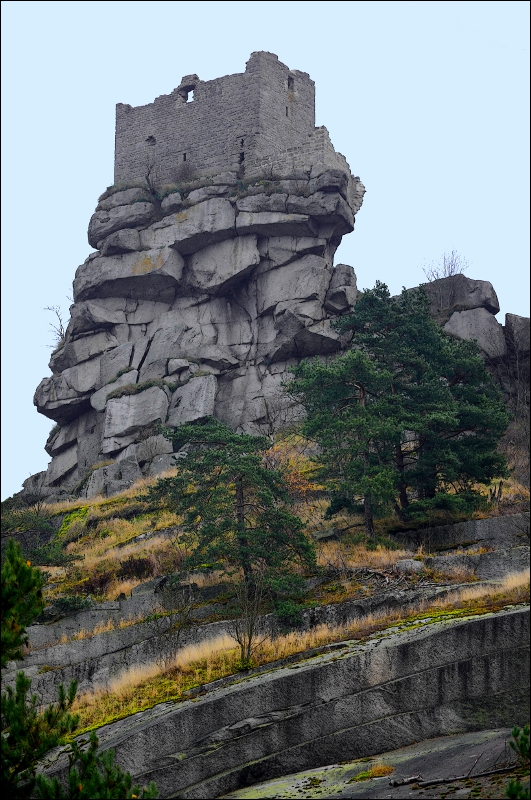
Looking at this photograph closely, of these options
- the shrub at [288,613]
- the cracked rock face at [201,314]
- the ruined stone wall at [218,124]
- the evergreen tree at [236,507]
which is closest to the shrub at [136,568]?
the evergreen tree at [236,507]

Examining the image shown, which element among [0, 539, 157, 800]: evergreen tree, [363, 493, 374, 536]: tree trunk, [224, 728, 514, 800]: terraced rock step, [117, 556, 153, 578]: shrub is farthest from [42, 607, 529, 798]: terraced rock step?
[117, 556, 153, 578]: shrub

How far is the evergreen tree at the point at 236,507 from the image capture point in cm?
2330

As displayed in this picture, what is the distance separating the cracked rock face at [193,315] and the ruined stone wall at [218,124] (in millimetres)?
2176

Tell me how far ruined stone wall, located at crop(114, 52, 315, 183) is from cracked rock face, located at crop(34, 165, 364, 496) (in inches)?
85.7

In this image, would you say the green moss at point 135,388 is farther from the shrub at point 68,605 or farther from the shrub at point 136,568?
the shrub at point 68,605

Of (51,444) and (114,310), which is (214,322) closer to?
(114,310)

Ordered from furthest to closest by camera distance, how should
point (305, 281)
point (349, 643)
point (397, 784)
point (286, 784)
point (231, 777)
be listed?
point (305, 281), point (349, 643), point (231, 777), point (286, 784), point (397, 784)

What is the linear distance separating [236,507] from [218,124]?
27.2m

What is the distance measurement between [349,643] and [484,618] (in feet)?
9.48

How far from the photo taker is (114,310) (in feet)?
148

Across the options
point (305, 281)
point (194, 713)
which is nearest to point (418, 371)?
point (305, 281)

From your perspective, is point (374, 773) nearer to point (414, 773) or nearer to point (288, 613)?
point (414, 773)

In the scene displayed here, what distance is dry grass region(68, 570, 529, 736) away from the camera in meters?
17.7

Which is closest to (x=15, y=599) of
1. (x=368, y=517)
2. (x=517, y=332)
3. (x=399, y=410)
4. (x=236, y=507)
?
(x=236, y=507)
